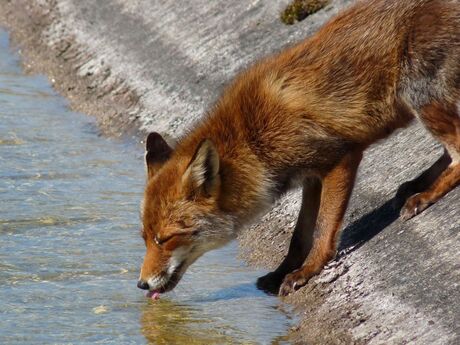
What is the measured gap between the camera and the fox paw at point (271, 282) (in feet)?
32.2

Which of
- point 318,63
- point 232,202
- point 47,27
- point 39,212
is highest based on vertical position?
point 318,63

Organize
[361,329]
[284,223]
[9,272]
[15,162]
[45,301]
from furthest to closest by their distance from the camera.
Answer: [15,162] → [284,223] → [9,272] → [45,301] → [361,329]

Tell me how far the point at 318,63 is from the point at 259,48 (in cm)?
505

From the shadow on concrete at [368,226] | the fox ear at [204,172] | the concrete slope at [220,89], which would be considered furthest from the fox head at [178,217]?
the shadow on concrete at [368,226]

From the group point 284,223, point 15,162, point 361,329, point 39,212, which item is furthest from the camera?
point 15,162

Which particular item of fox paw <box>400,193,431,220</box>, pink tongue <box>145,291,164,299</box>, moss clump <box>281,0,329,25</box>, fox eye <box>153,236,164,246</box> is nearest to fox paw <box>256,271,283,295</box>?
pink tongue <box>145,291,164,299</box>

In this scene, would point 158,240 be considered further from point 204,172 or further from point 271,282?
point 271,282

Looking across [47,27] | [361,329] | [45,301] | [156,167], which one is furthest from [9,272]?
[47,27]

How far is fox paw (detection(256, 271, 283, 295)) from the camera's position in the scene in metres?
9.81

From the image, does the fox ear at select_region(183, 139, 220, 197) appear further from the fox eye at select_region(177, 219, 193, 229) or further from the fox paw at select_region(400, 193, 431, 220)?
the fox paw at select_region(400, 193, 431, 220)

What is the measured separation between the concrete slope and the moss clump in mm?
155

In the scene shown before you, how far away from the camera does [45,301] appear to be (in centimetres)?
954

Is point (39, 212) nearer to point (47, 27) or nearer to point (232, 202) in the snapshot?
point (232, 202)

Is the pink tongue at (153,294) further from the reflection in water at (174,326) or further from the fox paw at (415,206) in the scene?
the fox paw at (415,206)
